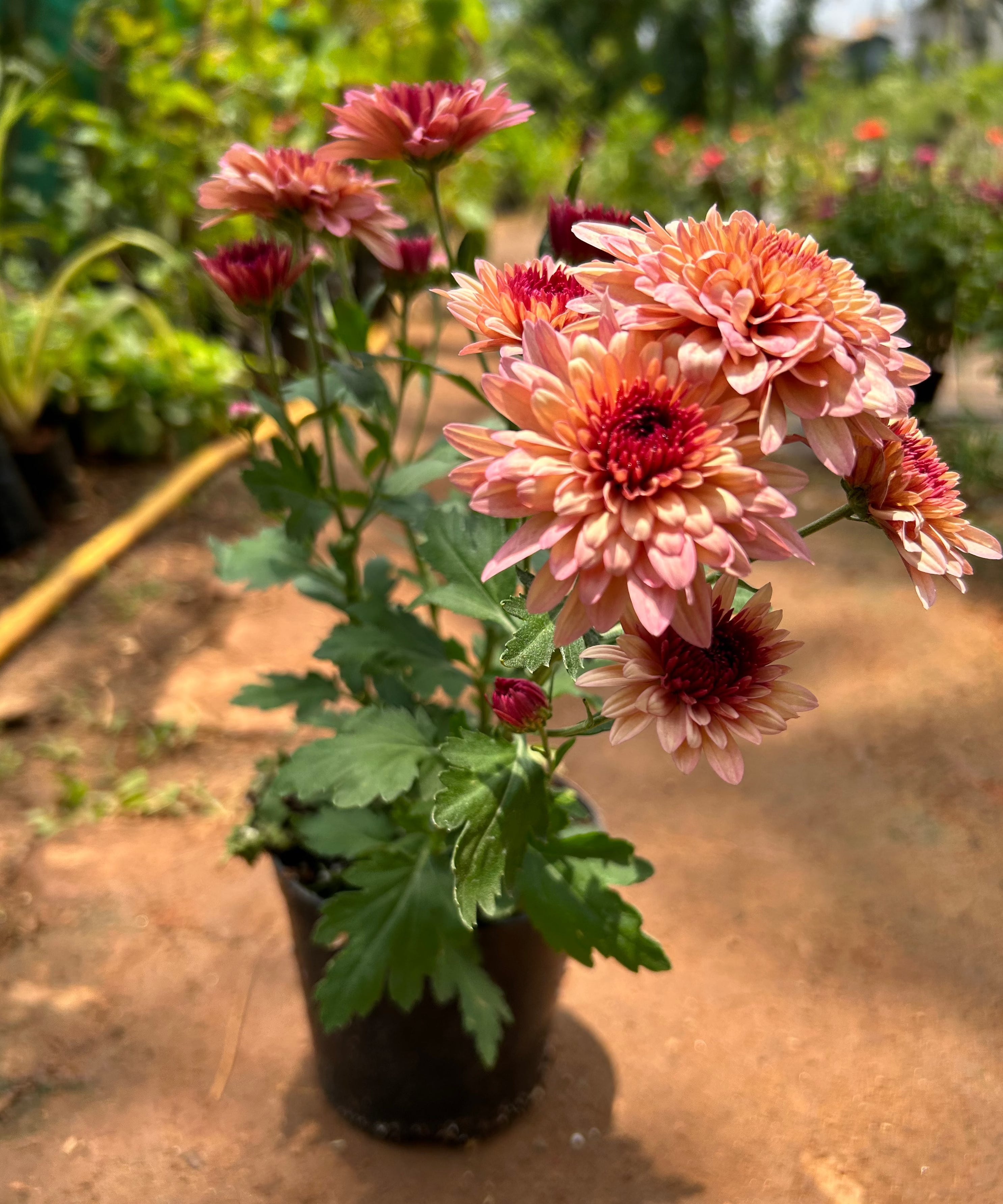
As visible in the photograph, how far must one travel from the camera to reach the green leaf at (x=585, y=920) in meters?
1.06

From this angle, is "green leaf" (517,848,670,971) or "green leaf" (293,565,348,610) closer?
"green leaf" (517,848,670,971)

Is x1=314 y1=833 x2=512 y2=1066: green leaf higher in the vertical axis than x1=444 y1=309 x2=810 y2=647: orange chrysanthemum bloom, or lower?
lower

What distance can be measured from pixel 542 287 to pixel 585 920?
68 cm

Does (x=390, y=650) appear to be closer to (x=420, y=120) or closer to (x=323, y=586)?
(x=323, y=586)

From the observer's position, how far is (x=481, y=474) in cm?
66

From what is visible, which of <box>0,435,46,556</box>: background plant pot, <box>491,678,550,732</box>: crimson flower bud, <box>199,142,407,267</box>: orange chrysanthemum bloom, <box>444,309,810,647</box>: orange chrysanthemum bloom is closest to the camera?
<box>444,309,810,647</box>: orange chrysanthemum bloom

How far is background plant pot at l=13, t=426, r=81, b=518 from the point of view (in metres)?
2.96

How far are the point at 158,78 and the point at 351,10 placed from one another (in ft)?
5.81

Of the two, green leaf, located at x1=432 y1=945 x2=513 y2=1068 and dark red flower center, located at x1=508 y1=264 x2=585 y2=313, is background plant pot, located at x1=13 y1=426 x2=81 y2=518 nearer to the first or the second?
green leaf, located at x1=432 y1=945 x2=513 y2=1068

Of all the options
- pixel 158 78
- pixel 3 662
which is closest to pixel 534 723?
pixel 3 662

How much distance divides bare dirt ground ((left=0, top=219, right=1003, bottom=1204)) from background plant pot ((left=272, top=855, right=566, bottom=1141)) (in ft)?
0.17

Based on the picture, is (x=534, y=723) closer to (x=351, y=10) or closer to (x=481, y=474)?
(x=481, y=474)

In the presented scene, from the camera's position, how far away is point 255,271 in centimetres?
106

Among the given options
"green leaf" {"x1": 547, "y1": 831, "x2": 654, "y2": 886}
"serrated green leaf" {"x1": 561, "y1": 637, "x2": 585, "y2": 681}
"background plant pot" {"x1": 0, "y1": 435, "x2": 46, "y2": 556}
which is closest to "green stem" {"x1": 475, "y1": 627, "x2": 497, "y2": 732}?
"green leaf" {"x1": 547, "y1": 831, "x2": 654, "y2": 886}
